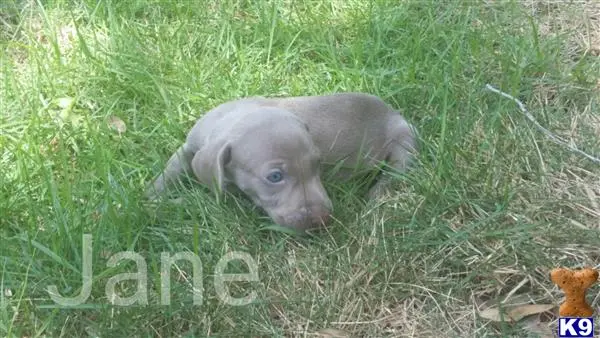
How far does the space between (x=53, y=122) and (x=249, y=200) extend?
1105 millimetres

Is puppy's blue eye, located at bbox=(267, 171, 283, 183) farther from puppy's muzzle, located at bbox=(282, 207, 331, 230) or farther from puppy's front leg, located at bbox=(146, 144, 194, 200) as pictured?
puppy's front leg, located at bbox=(146, 144, 194, 200)

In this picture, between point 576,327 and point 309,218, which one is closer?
point 576,327

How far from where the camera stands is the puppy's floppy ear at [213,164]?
149 inches

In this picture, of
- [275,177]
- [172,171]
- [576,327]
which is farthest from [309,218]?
[576,327]

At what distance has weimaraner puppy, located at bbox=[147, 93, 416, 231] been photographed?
376cm

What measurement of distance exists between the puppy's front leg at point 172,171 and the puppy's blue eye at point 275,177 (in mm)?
456

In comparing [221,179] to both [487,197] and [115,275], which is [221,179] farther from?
[487,197]

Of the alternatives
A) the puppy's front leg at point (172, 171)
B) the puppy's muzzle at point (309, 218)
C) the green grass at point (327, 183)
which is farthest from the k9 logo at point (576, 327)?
the puppy's front leg at point (172, 171)

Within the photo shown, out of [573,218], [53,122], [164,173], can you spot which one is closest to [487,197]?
[573,218]

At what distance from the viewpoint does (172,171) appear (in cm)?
405

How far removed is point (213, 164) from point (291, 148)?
32 centimetres

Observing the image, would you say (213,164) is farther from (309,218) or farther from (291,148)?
(309,218)

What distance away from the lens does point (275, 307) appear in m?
3.36

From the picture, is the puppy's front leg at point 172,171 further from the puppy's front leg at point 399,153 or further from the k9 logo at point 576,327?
the k9 logo at point 576,327
